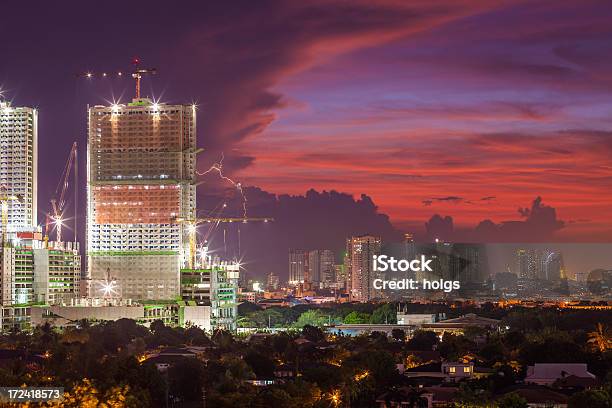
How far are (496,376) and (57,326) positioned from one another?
38566 mm

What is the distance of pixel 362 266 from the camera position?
6053 inches

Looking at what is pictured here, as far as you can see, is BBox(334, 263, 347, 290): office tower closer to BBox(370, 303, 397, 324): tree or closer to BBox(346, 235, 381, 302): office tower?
BBox(346, 235, 381, 302): office tower

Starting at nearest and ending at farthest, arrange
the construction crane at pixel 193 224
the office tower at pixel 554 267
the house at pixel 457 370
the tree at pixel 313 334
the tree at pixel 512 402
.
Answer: the tree at pixel 512 402 < the house at pixel 457 370 < the tree at pixel 313 334 < the construction crane at pixel 193 224 < the office tower at pixel 554 267

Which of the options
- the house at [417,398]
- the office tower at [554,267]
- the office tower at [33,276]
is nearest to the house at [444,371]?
the house at [417,398]

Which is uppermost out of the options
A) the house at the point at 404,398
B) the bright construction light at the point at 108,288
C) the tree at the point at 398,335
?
the bright construction light at the point at 108,288

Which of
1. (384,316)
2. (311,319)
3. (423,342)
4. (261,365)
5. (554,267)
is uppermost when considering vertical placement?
(554,267)

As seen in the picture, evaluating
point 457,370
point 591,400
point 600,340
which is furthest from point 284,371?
point 600,340

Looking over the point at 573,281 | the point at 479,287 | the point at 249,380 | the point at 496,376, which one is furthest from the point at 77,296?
the point at 573,281

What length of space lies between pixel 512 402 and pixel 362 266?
114m

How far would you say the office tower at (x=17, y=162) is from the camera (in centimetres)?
8819

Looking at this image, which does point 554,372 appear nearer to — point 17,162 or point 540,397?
point 540,397

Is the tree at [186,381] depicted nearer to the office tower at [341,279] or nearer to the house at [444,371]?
the house at [444,371]

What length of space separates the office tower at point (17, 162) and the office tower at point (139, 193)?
499cm

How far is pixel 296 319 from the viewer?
108062 mm
